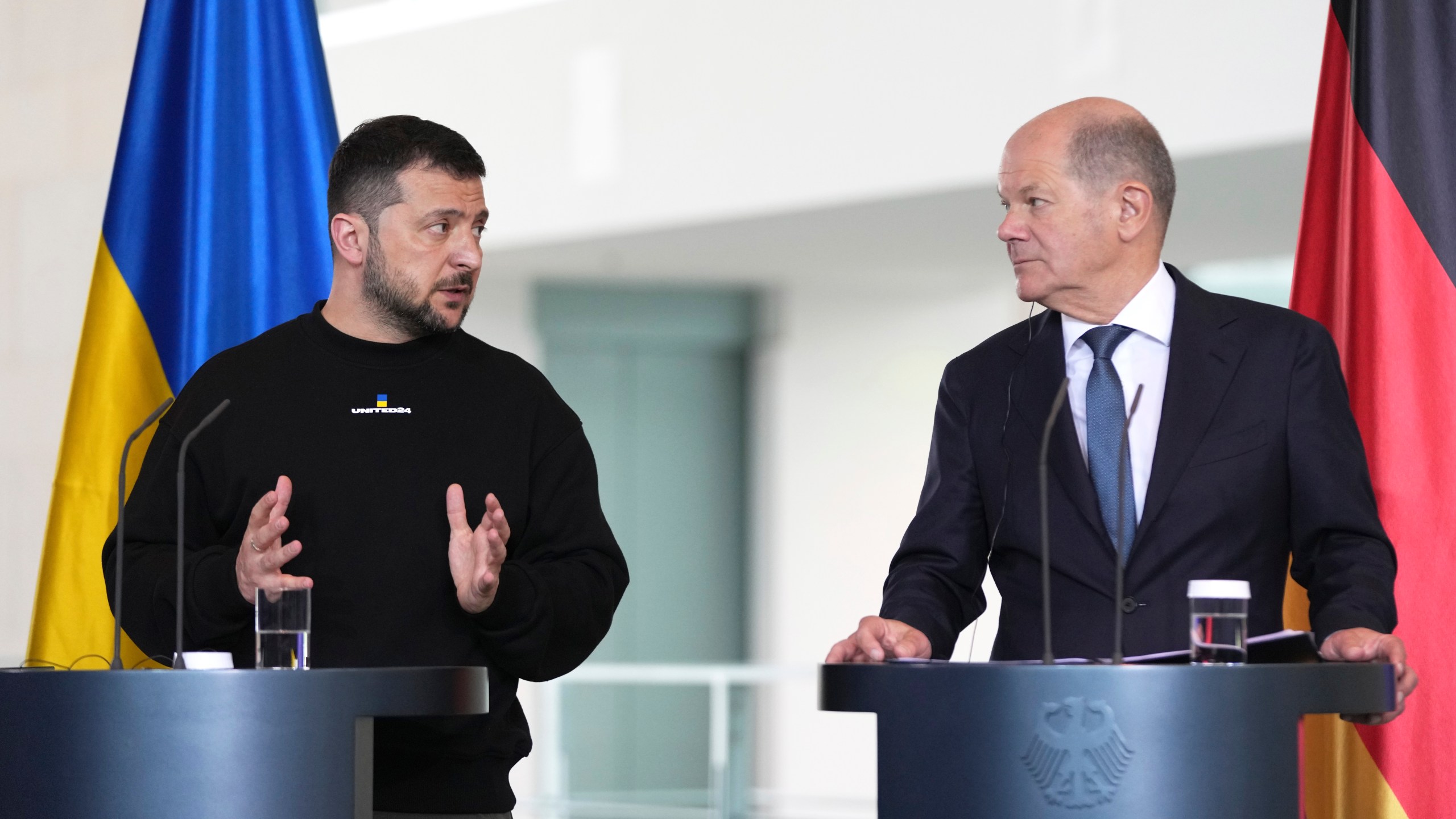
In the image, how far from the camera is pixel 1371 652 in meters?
1.98

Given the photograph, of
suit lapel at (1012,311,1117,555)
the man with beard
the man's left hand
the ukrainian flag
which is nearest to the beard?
the man with beard

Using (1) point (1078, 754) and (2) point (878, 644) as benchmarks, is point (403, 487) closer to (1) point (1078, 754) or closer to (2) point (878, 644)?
(2) point (878, 644)

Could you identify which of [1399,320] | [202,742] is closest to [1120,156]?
[1399,320]

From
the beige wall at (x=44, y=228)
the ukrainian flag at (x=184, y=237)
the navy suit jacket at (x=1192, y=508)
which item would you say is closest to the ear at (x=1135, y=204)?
the navy suit jacket at (x=1192, y=508)

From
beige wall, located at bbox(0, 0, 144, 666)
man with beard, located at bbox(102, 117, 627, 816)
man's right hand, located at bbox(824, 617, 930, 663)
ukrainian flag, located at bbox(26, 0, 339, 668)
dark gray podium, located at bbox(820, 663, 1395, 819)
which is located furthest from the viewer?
beige wall, located at bbox(0, 0, 144, 666)

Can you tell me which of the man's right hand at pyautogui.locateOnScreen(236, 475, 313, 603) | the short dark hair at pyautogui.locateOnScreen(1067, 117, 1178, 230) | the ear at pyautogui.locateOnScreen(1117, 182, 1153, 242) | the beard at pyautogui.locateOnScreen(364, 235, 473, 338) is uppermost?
the short dark hair at pyautogui.locateOnScreen(1067, 117, 1178, 230)

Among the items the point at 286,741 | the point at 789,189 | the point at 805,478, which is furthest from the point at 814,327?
the point at 286,741

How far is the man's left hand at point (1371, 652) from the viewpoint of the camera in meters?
1.92

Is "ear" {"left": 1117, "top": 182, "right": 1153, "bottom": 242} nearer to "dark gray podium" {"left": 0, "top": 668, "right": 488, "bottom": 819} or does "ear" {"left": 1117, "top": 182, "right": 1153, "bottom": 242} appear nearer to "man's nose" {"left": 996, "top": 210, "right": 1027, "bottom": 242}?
"man's nose" {"left": 996, "top": 210, "right": 1027, "bottom": 242}

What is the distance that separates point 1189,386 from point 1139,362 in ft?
0.35

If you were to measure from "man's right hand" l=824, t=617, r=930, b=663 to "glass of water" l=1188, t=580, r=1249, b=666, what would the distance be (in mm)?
357

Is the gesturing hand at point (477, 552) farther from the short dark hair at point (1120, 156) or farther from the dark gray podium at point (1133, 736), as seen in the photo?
the short dark hair at point (1120, 156)

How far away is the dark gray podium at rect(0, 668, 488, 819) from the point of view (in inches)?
72.5

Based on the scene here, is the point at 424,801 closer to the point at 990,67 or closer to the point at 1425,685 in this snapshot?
the point at 1425,685
